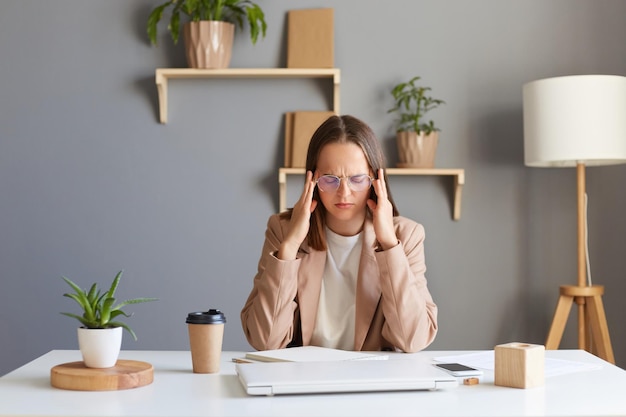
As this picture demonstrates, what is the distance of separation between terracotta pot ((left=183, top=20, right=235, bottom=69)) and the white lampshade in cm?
127

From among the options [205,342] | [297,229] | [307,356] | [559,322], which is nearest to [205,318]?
[205,342]

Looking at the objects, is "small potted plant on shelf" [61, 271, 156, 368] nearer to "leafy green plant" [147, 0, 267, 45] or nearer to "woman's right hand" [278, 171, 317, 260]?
"woman's right hand" [278, 171, 317, 260]

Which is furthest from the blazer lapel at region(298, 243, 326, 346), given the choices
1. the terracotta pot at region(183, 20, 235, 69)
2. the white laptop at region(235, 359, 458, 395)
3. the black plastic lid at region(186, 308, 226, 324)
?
the terracotta pot at region(183, 20, 235, 69)

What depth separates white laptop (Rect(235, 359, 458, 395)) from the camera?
4.34ft

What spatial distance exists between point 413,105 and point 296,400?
2.30 meters

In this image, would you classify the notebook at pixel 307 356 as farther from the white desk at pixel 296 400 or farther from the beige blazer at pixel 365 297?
the beige blazer at pixel 365 297

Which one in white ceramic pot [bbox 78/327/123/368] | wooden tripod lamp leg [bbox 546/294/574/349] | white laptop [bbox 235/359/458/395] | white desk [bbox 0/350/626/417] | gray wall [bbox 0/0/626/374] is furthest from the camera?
gray wall [bbox 0/0/626/374]

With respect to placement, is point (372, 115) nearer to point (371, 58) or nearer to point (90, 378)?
point (371, 58)

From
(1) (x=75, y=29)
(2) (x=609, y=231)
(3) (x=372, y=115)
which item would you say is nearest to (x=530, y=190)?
(2) (x=609, y=231)

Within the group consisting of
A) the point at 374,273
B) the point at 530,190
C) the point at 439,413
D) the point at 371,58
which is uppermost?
the point at 371,58

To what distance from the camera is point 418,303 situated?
1937mm

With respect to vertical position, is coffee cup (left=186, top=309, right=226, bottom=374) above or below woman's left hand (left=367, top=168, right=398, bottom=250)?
below

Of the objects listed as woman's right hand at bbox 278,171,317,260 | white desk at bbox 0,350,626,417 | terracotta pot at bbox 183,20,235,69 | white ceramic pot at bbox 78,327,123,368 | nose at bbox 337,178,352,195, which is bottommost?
white desk at bbox 0,350,626,417

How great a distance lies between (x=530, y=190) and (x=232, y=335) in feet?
4.74
